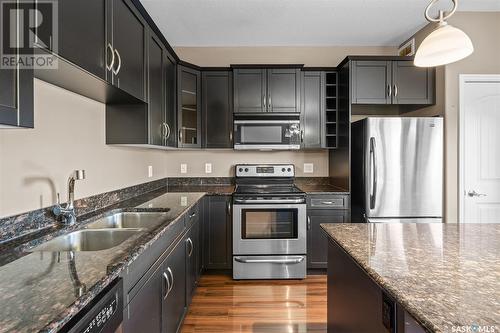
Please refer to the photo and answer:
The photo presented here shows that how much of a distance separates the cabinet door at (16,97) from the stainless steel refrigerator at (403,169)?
256 cm

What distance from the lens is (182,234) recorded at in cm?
199

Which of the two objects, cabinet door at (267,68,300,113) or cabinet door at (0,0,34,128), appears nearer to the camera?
cabinet door at (0,0,34,128)

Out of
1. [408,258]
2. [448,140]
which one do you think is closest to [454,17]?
[448,140]

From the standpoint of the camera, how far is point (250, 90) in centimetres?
313

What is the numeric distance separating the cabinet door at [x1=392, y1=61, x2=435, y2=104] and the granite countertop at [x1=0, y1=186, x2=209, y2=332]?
2881 millimetres

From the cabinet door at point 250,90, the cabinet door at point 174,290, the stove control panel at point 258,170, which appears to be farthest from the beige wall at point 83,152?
the cabinet door at point 174,290

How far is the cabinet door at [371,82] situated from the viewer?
2922 mm

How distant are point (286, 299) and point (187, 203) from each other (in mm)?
1262

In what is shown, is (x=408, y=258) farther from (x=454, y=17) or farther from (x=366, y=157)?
(x=454, y=17)

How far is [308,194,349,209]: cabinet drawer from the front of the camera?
2.89m

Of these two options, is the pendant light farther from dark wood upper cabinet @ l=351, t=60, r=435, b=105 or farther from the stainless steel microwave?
the stainless steel microwave

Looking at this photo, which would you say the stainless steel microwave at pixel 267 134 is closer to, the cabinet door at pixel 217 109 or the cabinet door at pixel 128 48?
the cabinet door at pixel 217 109

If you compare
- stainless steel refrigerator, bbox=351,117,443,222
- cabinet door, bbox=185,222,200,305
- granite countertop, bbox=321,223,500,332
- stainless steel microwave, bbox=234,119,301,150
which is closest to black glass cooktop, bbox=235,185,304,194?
stainless steel microwave, bbox=234,119,301,150

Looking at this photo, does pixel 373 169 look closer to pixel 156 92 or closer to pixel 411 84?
pixel 411 84
